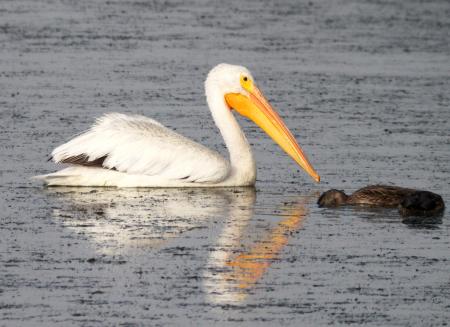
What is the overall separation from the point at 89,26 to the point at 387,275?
11.2 m

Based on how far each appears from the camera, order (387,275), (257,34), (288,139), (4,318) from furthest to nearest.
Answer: (257,34) < (288,139) < (387,275) < (4,318)

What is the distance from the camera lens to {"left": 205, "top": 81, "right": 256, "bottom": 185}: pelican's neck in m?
11.1

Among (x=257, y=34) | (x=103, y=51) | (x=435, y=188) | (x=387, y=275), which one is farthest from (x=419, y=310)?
(x=257, y=34)

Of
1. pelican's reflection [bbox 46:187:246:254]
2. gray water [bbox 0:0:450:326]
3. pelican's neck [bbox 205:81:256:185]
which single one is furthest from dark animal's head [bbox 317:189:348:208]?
pelican's neck [bbox 205:81:256:185]

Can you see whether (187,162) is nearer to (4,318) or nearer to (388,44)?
(4,318)

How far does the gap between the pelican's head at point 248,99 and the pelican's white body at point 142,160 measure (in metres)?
0.43

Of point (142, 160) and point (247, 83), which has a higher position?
point (247, 83)

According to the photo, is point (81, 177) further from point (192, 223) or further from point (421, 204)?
point (421, 204)

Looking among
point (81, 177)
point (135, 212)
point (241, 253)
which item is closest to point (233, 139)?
point (81, 177)

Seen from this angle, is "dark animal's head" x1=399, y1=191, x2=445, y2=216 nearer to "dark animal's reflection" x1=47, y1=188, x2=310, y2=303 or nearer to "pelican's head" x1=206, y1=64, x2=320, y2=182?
"dark animal's reflection" x1=47, y1=188, x2=310, y2=303

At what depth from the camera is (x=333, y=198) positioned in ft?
32.8

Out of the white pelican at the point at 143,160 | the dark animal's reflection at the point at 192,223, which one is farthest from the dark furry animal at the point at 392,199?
the white pelican at the point at 143,160

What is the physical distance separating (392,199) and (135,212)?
6.02 ft

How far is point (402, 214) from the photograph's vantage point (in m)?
9.86
